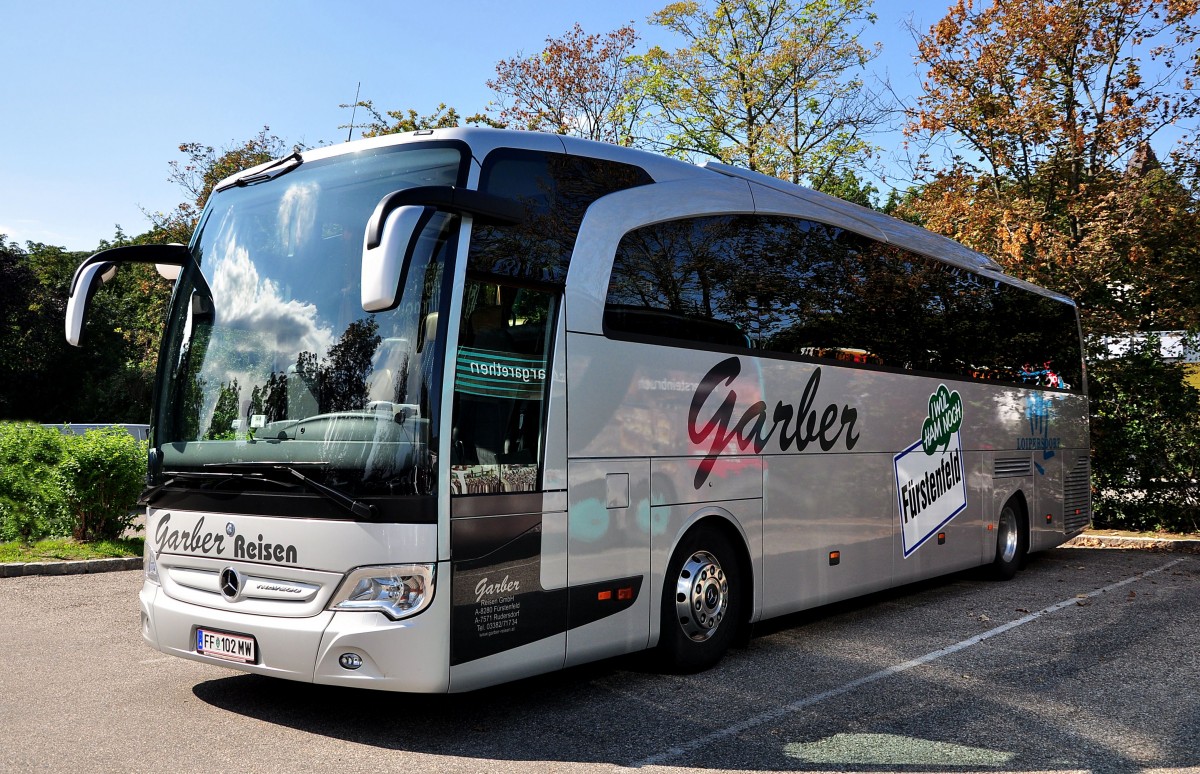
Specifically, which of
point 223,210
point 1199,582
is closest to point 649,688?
point 223,210

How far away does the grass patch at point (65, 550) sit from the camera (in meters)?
11.8

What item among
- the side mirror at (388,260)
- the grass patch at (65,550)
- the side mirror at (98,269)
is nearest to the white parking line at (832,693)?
the side mirror at (388,260)

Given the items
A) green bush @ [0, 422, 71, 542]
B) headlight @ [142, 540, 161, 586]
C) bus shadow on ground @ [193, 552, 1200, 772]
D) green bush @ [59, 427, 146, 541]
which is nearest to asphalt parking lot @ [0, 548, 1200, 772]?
bus shadow on ground @ [193, 552, 1200, 772]

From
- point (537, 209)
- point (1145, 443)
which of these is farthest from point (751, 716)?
point (1145, 443)

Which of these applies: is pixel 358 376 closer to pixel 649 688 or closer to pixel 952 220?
pixel 649 688

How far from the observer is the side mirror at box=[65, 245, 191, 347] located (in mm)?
6070

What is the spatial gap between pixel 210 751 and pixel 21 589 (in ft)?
22.4

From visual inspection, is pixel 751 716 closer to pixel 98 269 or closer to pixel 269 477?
pixel 269 477

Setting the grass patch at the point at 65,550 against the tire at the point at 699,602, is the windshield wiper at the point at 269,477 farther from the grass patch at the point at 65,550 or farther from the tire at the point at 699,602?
the grass patch at the point at 65,550

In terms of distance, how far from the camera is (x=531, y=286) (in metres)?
5.80

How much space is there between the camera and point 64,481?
40.1ft

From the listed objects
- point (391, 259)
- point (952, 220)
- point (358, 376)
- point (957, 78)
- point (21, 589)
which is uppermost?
point (957, 78)

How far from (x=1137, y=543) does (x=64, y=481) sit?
51.7ft

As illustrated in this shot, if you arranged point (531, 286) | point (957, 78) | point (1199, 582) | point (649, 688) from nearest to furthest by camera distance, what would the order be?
point (531, 286) → point (649, 688) → point (1199, 582) → point (957, 78)
